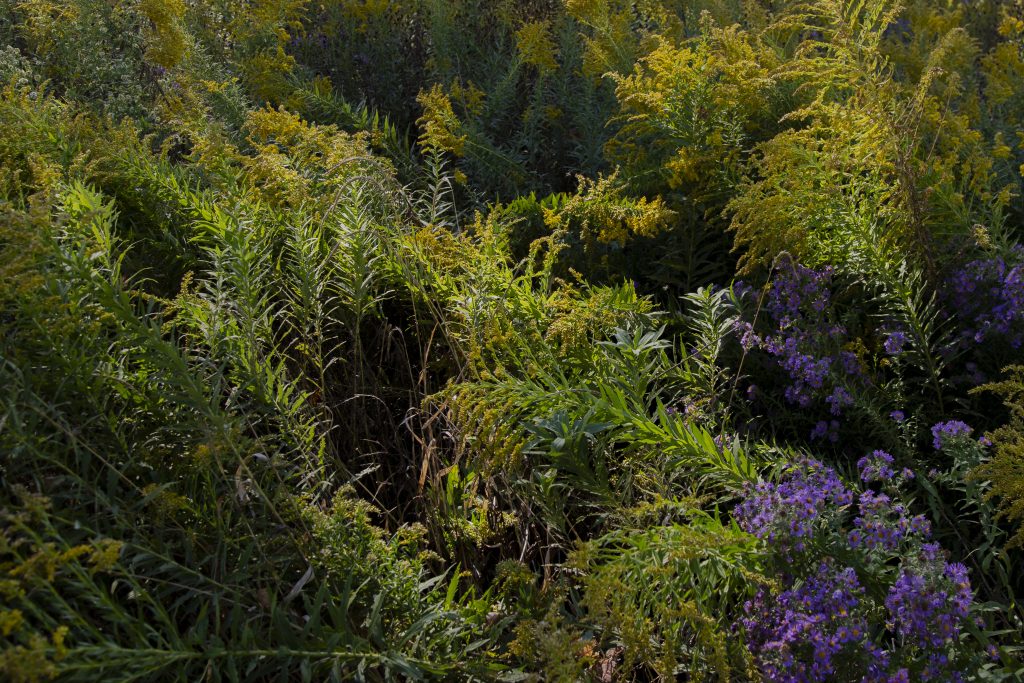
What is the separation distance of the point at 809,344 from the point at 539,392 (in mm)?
729

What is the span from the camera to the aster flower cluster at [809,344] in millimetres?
2211

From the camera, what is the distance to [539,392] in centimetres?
213

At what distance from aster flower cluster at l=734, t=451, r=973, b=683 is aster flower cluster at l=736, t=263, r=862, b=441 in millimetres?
460

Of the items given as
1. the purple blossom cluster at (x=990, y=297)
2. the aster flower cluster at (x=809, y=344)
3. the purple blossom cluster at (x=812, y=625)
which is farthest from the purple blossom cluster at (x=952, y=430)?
the purple blossom cluster at (x=812, y=625)

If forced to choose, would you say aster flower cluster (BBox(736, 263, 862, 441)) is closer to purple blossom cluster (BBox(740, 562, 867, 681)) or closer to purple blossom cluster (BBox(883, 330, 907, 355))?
purple blossom cluster (BBox(883, 330, 907, 355))

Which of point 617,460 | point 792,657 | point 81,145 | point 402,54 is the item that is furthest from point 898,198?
point 402,54

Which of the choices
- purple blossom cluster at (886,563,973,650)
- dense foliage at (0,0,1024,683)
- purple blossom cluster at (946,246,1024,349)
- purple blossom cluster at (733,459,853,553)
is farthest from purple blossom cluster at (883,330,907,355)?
purple blossom cluster at (886,563,973,650)

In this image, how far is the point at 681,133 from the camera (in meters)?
2.99

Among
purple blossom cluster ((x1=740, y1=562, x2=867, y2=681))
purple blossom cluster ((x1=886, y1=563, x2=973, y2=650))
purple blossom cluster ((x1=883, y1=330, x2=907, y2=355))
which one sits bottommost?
purple blossom cluster ((x1=740, y1=562, x2=867, y2=681))

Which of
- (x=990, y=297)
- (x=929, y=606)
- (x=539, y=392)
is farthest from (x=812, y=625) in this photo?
(x=990, y=297)

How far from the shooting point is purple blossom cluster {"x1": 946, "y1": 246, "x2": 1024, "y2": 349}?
7.30 feet

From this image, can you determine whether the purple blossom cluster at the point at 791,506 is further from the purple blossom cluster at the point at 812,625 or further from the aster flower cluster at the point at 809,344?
the aster flower cluster at the point at 809,344

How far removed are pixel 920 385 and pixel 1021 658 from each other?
789mm

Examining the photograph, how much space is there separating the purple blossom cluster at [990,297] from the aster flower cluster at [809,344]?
0.32m
